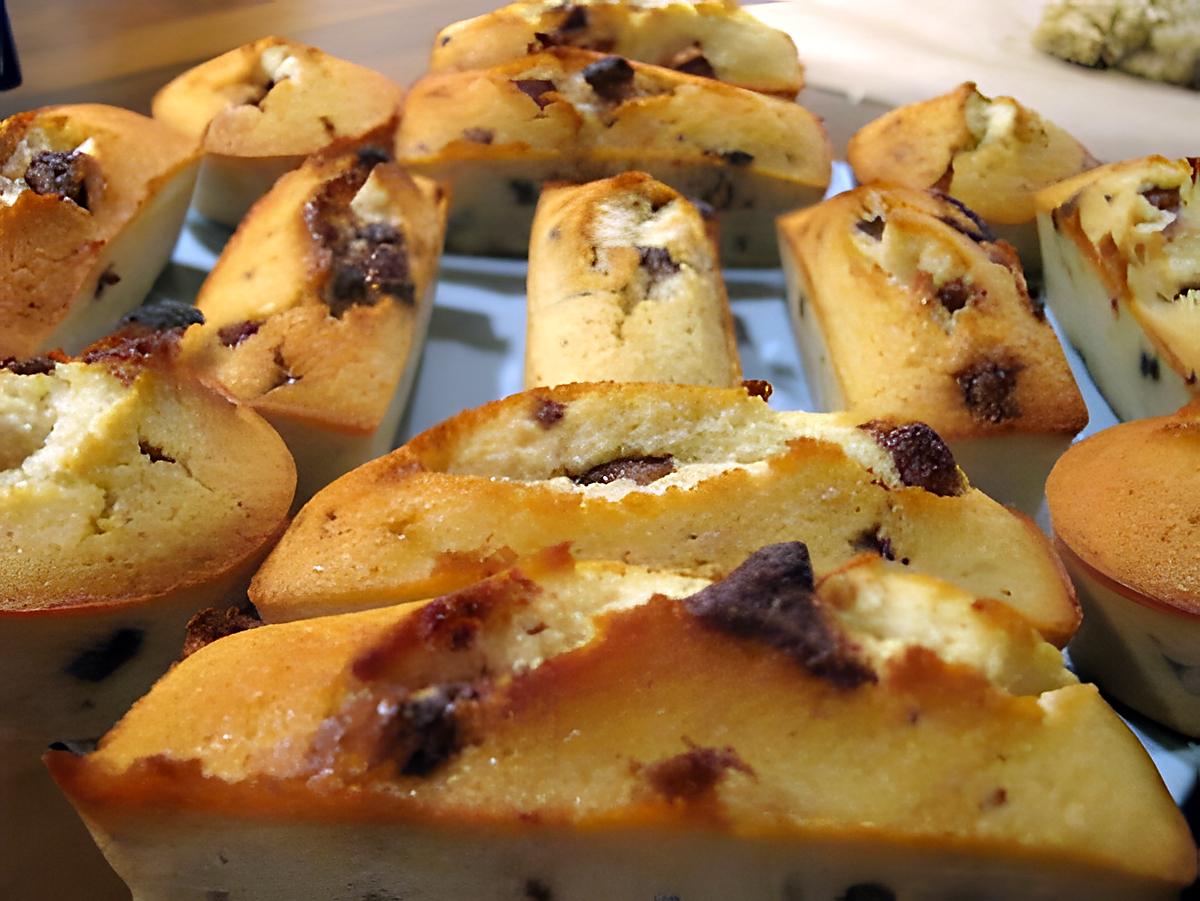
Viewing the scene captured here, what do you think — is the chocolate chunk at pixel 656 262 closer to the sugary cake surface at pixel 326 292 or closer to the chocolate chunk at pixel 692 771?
the sugary cake surface at pixel 326 292

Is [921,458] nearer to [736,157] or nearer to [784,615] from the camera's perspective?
[784,615]

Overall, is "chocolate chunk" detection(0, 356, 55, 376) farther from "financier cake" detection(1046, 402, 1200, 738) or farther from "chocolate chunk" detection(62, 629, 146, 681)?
"financier cake" detection(1046, 402, 1200, 738)

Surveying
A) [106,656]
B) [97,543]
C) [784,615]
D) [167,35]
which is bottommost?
[106,656]

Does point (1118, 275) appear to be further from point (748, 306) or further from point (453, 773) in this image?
point (453, 773)

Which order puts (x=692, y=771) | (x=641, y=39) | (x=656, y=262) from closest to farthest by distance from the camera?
(x=692, y=771) → (x=656, y=262) → (x=641, y=39)

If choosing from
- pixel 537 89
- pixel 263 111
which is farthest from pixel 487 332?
pixel 263 111

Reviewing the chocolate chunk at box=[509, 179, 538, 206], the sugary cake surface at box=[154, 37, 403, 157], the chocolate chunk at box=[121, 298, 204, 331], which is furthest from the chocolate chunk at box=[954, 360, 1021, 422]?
the sugary cake surface at box=[154, 37, 403, 157]
